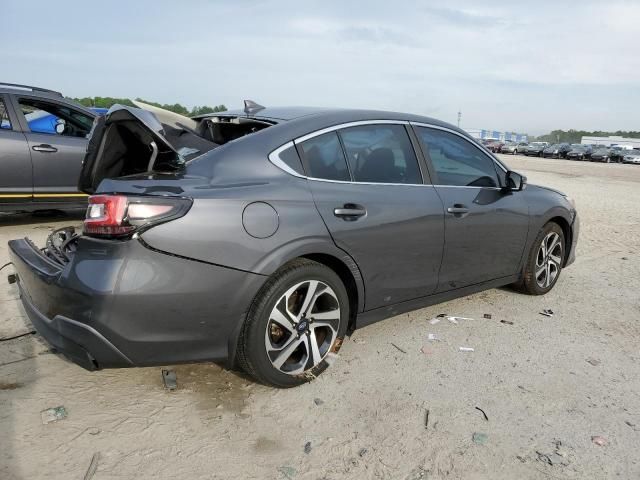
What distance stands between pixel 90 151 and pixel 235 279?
132cm

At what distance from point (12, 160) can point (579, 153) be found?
49.8 metres

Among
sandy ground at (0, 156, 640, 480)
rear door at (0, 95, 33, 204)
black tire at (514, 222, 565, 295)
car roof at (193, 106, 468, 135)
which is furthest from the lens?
rear door at (0, 95, 33, 204)

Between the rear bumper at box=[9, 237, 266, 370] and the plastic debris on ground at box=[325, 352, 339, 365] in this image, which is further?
the plastic debris on ground at box=[325, 352, 339, 365]

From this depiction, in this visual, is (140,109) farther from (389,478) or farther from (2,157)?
(2,157)

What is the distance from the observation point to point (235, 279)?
8.91ft

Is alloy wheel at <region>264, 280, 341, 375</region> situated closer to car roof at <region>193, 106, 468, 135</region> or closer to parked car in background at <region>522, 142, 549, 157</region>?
car roof at <region>193, 106, 468, 135</region>

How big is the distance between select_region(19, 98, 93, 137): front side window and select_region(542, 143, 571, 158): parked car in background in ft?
165

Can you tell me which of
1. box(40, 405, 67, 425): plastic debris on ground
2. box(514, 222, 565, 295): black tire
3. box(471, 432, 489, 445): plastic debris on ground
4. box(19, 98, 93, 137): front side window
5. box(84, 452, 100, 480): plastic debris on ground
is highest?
box(19, 98, 93, 137): front side window

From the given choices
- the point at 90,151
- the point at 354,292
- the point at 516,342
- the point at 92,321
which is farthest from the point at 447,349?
the point at 90,151

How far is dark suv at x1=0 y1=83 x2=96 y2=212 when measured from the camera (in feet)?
21.5

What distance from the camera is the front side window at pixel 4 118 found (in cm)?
656

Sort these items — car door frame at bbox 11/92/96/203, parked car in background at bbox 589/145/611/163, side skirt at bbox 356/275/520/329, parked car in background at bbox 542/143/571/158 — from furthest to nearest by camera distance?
parked car in background at bbox 542/143/571/158 < parked car in background at bbox 589/145/611/163 < car door frame at bbox 11/92/96/203 < side skirt at bbox 356/275/520/329

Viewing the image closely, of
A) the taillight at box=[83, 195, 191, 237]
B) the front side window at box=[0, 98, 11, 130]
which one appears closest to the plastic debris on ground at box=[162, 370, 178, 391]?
the taillight at box=[83, 195, 191, 237]

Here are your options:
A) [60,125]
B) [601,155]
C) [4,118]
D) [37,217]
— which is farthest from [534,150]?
[4,118]
